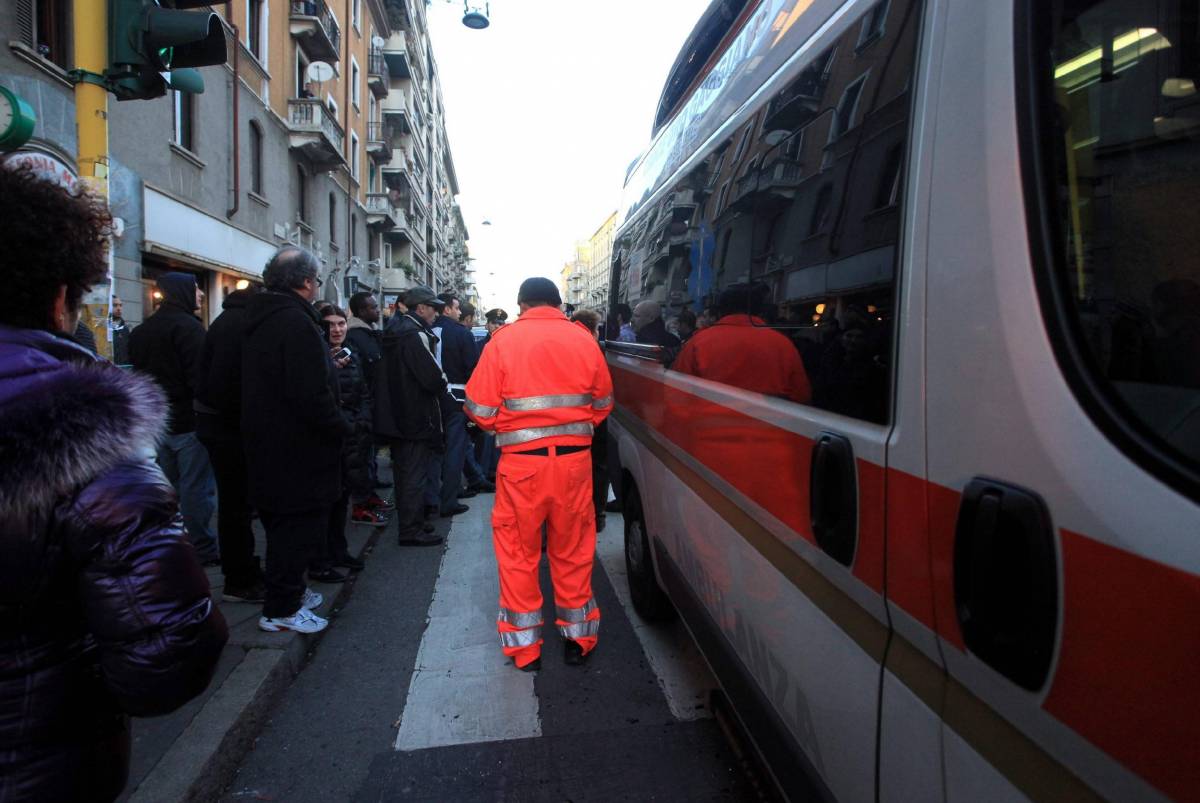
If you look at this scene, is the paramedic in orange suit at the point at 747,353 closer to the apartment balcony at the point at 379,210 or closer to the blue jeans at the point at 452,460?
the blue jeans at the point at 452,460

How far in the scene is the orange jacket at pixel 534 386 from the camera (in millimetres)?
3295

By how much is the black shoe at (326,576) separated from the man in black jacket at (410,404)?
90 centimetres

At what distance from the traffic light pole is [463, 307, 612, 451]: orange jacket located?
2.07m

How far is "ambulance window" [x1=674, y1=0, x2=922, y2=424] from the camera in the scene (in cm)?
141

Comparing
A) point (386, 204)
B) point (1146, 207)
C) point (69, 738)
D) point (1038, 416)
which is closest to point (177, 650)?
point (69, 738)

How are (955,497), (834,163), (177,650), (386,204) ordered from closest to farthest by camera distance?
(955,497)
(177,650)
(834,163)
(386,204)

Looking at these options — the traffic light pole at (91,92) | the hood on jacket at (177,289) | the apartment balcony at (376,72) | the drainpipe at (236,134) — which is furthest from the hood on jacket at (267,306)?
the apartment balcony at (376,72)

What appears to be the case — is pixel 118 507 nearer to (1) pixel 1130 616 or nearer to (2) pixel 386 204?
(1) pixel 1130 616

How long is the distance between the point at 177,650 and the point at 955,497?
1318 millimetres

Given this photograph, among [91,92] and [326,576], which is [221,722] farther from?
[91,92]

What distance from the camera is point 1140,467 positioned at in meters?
0.87

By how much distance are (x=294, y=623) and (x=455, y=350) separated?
3.53 metres

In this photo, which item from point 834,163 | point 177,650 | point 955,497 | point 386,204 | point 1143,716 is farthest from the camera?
point 386,204

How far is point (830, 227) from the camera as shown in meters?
1.70
